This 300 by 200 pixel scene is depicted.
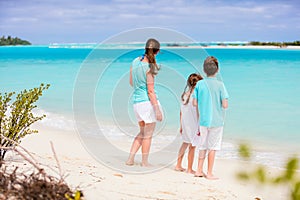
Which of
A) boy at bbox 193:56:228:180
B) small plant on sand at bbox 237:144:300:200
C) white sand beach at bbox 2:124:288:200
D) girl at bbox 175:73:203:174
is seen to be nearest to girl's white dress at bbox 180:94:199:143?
girl at bbox 175:73:203:174

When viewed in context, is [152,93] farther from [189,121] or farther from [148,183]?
[148,183]

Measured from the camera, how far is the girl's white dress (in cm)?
474

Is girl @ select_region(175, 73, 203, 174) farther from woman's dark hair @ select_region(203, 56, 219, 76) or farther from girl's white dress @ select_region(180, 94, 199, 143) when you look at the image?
woman's dark hair @ select_region(203, 56, 219, 76)

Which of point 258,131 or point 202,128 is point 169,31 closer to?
point 202,128

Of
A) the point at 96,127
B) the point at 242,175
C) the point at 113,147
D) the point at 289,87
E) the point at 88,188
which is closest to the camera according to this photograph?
the point at 242,175

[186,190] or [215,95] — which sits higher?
[215,95]

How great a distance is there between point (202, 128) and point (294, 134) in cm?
426

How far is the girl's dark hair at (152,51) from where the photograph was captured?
4.58 meters

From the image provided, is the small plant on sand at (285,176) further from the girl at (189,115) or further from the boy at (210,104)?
the girl at (189,115)

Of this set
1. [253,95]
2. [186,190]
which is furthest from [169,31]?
[253,95]

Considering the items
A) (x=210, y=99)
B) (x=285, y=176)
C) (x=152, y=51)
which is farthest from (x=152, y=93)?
(x=285, y=176)

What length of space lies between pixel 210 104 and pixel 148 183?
105cm

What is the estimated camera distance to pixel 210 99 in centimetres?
444

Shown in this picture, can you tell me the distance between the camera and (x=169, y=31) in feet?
18.3
